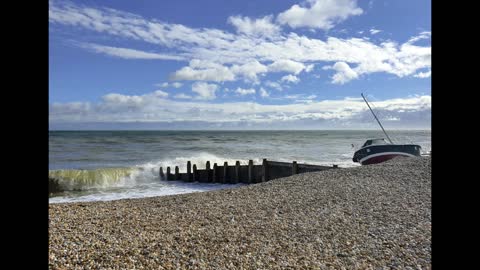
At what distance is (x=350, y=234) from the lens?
21.2ft

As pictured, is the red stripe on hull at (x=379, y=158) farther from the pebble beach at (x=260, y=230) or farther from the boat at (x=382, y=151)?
the pebble beach at (x=260, y=230)

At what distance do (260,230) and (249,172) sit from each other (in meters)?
12.7

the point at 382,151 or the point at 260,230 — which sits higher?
the point at 382,151

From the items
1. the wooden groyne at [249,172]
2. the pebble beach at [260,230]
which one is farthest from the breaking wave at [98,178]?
the pebble beach at [260,230]

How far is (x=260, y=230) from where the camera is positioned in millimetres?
6770

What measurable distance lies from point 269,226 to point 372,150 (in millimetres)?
17385

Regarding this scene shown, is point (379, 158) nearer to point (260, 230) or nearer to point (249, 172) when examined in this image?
point (249, 172)

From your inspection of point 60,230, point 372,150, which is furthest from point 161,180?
point 60,230

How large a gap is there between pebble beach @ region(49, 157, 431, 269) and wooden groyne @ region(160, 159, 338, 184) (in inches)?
260

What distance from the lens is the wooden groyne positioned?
17.9m

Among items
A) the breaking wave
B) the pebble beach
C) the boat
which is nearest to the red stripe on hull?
the boat

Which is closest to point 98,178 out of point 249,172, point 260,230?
point 249,172

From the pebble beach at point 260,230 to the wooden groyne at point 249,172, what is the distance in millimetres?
6593
